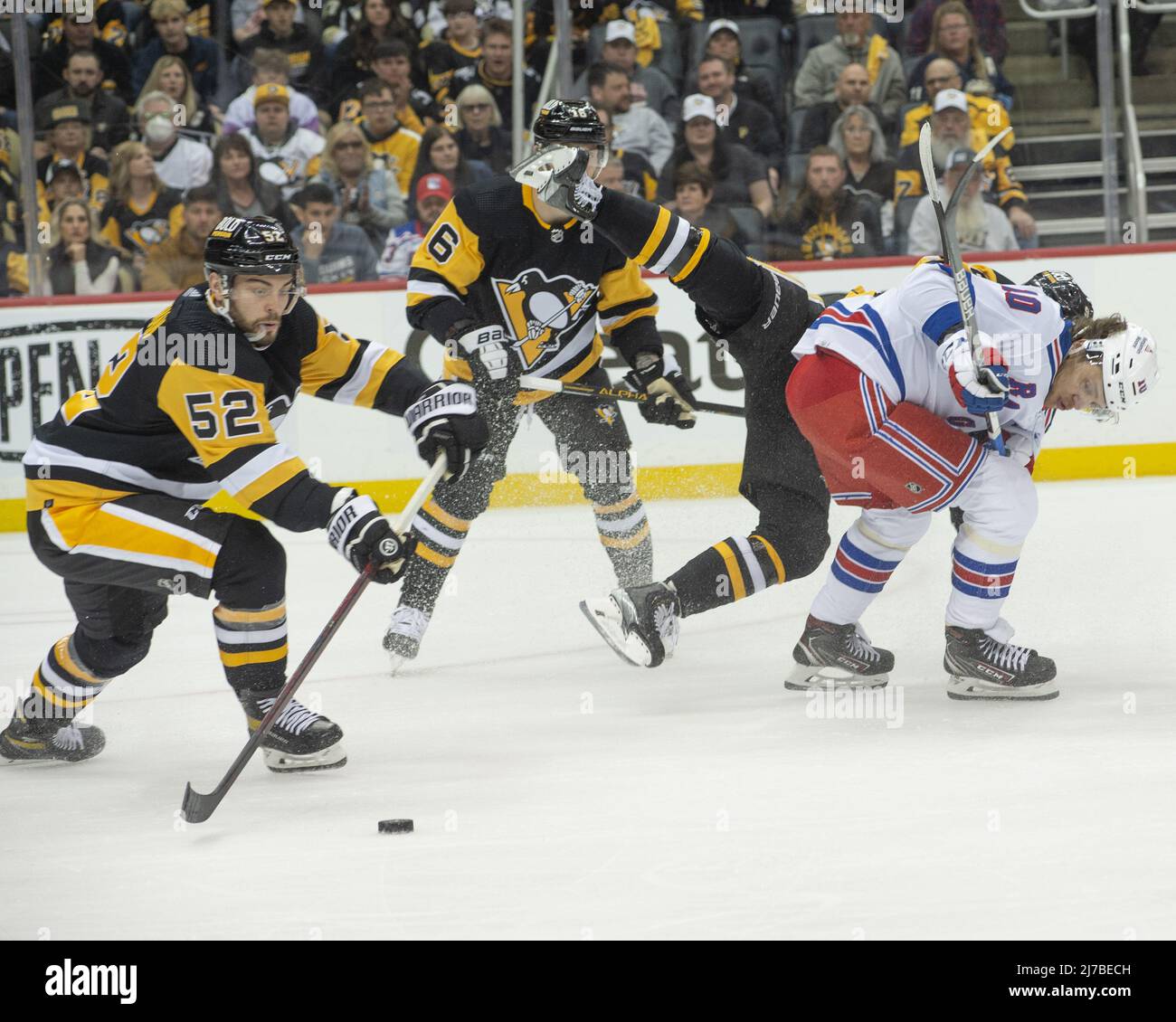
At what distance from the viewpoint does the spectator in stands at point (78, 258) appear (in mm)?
5824

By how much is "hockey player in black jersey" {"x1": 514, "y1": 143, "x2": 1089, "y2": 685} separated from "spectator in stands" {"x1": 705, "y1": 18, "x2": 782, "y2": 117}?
108 inches

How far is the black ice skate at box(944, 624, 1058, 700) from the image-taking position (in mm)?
3221

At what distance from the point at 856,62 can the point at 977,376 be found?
11.4 ft

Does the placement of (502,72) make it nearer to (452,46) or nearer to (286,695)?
(452,46)

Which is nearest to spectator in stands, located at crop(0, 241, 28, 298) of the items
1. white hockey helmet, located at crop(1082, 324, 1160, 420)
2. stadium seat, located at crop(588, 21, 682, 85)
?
stadium seat, located at crop(588, 21, 682, 85)

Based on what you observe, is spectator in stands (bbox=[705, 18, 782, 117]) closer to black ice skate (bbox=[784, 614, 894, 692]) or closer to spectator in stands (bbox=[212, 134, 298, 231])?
spectator in stands (bbox=[212, 134, 298, 231])

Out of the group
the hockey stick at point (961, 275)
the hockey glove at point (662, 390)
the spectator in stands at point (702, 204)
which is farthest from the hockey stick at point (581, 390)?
the spectator in stands at point (702, 204)

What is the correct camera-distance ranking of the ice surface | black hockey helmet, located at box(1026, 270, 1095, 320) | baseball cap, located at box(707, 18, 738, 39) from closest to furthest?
the ice surface
black hockey helmet, located at box(1026, 270, 1095, 320)
baseball cap, located at box(707, 18, 738, 39)

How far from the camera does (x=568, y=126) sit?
3475mm

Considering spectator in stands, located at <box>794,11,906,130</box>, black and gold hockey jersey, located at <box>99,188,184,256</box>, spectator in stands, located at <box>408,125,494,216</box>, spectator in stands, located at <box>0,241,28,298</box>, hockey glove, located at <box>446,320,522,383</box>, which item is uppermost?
spectator in stands, located at <box>794,11,906,130</box>

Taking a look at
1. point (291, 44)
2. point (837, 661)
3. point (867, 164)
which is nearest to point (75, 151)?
point (291, 44)

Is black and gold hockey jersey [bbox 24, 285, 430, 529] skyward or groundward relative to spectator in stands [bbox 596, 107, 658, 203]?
groundward

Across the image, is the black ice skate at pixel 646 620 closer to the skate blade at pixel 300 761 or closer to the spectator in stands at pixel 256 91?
the skate blade at pixel 300 761

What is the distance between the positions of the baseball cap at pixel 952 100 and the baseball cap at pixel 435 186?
6.02 ft
